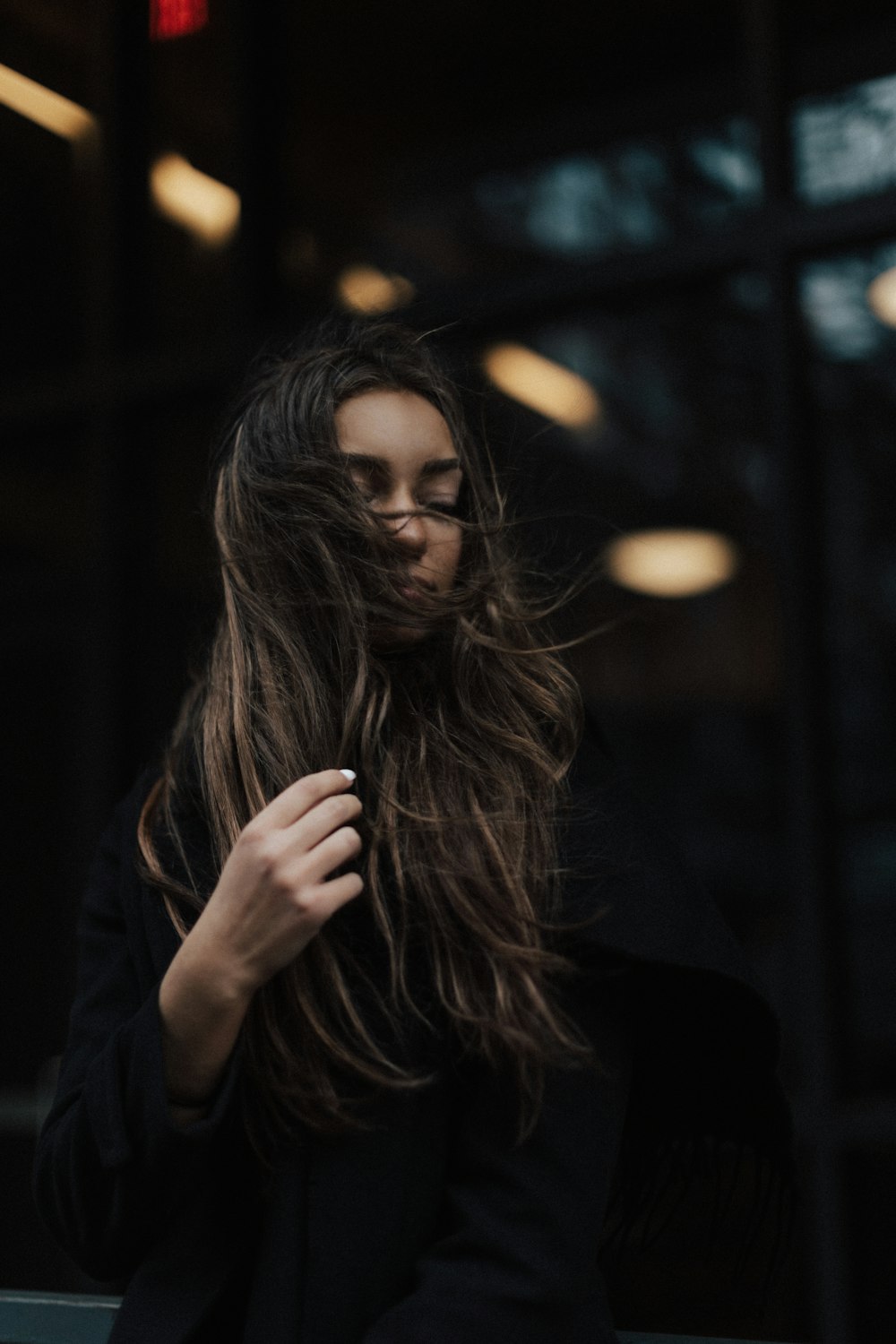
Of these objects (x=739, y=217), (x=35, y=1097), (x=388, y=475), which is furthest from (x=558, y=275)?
(x=35, y=1097)

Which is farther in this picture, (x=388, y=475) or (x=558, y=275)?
(x=558, y=275)

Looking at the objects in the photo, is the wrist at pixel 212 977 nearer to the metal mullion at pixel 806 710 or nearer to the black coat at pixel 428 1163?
the black coat at pixel 428 1163

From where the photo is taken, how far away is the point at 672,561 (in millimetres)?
3633

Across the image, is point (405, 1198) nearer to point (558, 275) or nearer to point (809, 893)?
point (809, 893)

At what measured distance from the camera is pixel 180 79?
4.04 meters

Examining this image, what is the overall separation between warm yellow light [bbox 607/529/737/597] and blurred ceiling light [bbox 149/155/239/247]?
147cm

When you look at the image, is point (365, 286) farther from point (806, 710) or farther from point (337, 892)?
point (337, 892)

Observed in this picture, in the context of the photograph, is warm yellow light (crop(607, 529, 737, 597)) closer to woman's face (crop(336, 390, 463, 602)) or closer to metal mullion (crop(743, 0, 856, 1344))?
metal mullion (crop(743, 0, 856, 1344))

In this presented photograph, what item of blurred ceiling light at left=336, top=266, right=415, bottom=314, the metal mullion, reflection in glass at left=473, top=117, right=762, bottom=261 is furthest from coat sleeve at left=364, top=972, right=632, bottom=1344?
blurred ceiling light at left=336, top=266, right=415, bottom=314

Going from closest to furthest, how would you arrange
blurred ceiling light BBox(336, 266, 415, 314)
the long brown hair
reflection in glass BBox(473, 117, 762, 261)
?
the long brown hair
reflection in glass BBox(473, 117, 762, 261)
blurred ceiling light BBox(336, 266, 415, 314)

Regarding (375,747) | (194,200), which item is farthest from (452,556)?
(194,200)

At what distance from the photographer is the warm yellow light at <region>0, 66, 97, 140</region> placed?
4043 millimetres

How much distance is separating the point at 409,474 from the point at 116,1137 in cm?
72

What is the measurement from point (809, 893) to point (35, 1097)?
92.2 inches
